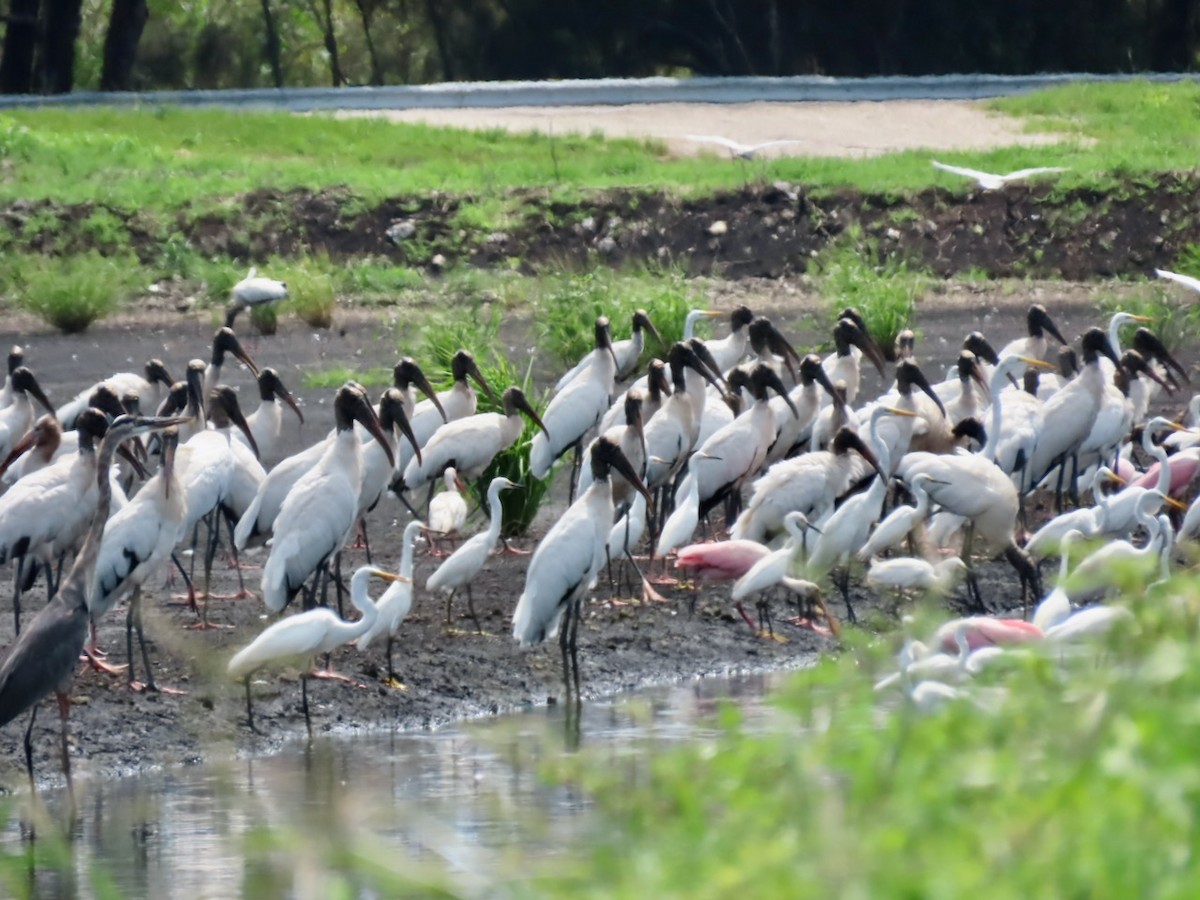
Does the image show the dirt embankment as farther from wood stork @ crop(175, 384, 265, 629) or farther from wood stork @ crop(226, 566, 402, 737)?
wood stork @ crop(226, 566, 402, 737)

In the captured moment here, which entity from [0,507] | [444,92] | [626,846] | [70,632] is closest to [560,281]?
[0,507]

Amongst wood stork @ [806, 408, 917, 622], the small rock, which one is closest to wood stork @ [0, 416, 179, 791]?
wood stork @ [806, 408, 917, 622]

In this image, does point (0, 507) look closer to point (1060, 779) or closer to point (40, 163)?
point (1060, 779)

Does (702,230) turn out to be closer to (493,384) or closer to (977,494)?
(493,384)

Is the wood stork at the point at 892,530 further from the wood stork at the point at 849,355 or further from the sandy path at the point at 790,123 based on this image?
the sandy path at the point at 790,123

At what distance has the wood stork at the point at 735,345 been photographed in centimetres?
1688

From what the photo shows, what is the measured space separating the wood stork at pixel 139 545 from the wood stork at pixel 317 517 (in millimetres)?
497

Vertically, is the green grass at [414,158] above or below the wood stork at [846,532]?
above

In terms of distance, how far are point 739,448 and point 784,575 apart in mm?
2333

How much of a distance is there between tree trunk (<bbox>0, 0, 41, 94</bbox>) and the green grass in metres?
5.56

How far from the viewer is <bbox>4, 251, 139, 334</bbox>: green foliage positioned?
2067 centimetres

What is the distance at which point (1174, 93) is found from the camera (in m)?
30.5

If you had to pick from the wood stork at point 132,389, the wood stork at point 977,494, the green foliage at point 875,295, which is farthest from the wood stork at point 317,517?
the green foliage at point 875,295

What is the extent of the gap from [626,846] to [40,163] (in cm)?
2310
